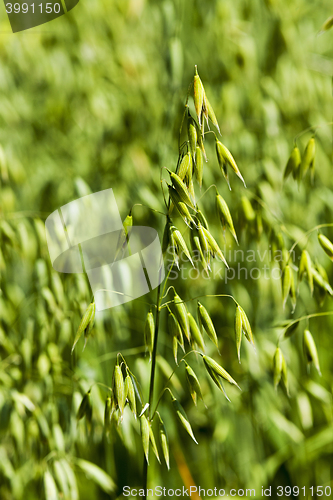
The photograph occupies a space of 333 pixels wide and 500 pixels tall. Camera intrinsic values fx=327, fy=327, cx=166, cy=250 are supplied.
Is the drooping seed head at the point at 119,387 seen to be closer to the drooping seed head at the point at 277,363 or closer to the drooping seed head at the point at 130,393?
the drooping seed head at the point at 130,393

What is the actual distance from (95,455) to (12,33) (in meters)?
0.65

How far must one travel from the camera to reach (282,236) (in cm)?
48

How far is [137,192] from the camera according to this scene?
0.49 meters

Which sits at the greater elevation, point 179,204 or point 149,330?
point 179,204

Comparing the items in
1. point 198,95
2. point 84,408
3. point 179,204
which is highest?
point 198,95

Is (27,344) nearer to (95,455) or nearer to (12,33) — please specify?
(95,455)

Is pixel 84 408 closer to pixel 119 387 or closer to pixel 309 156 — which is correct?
pixel 119 387

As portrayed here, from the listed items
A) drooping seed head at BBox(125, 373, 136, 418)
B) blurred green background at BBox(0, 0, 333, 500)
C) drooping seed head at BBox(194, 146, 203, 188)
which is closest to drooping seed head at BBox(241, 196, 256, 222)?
blurred green background at BBox(0, 0, 333, 500)

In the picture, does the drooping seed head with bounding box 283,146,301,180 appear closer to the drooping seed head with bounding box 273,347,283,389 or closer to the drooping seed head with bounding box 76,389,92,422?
the drooping seed head with bounding box 273,347,283,389

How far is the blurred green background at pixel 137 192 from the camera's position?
489mm

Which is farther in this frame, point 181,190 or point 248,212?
point 248,212

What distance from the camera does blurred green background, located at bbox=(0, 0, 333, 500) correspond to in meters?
0.49

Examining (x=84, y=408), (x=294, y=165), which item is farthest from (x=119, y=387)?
(x=294, y=165)

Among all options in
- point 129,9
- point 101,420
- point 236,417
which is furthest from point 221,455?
point 129,9
